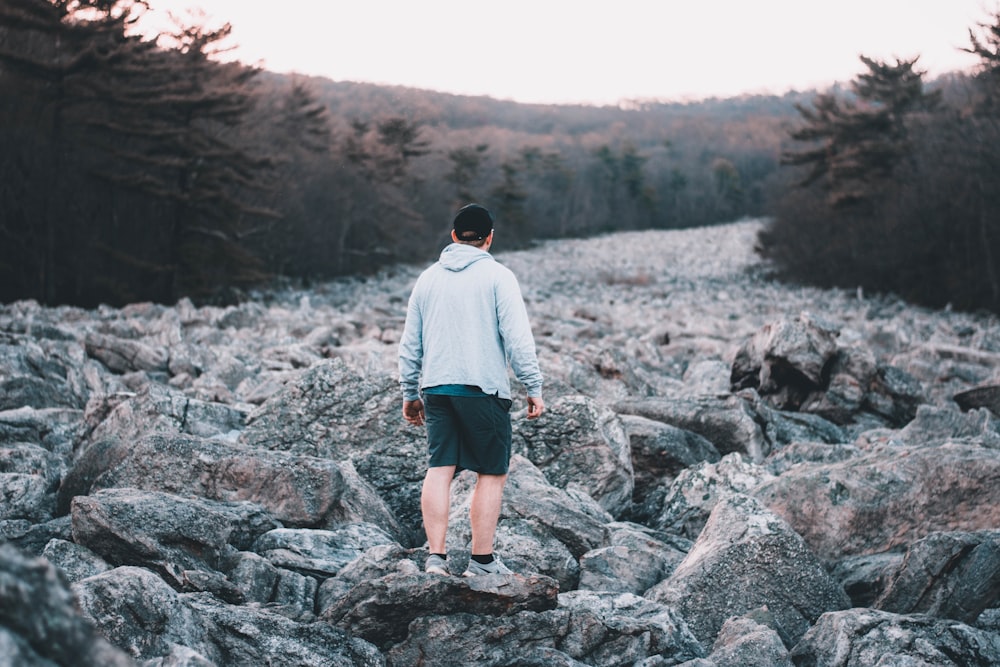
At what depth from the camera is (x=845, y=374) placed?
9203 mm

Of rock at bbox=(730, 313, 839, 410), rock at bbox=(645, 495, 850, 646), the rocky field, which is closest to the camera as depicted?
the rocky field

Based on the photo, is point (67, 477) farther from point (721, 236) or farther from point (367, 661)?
point (721, 236)

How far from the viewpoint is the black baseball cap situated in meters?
3.73

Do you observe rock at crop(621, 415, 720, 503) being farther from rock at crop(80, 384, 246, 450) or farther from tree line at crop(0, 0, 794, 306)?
tree line at crop(0, 0, 794, 306)

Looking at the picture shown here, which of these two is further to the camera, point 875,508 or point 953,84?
point 953,84

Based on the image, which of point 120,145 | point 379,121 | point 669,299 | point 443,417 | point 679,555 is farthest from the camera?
point 379,121

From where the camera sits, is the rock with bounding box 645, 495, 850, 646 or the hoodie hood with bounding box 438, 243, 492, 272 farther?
the rock with bounding box 645, 495, 850, 646

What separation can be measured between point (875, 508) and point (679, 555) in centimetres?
112

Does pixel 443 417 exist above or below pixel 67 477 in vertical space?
above

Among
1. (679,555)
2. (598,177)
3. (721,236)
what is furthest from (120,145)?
(598,177)

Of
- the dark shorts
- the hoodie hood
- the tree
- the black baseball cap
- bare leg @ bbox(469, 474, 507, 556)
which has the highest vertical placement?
the tree

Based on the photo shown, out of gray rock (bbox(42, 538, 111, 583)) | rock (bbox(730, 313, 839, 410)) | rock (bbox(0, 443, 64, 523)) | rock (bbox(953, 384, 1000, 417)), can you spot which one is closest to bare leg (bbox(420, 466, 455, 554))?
gray rock (bbox(42, 538, 111, 583))

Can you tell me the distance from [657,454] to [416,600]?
3509mm

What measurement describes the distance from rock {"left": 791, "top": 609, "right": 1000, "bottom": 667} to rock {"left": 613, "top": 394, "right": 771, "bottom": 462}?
338 centimetres
